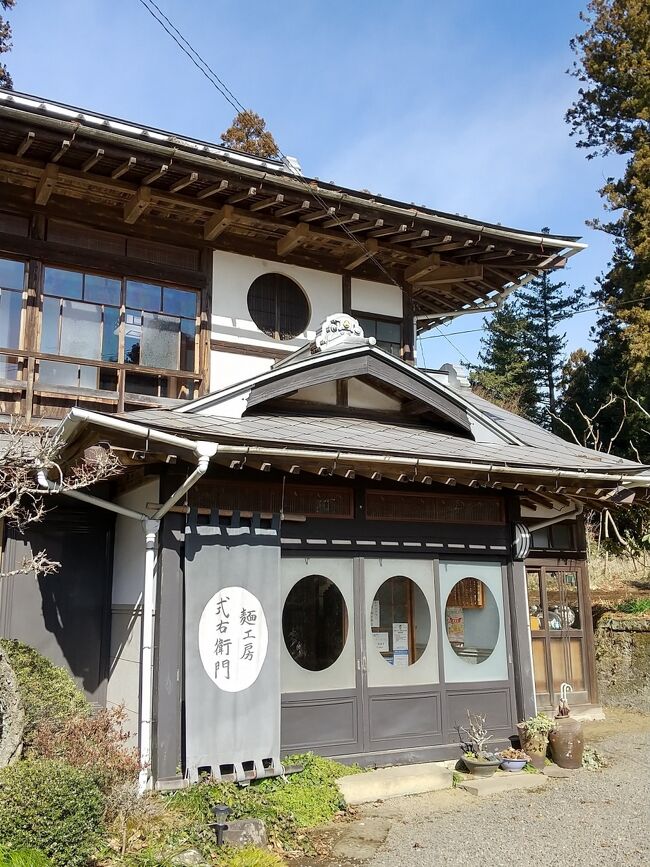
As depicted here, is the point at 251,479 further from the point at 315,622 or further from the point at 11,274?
the point at 11,274

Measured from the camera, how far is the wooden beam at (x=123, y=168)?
8727 mm

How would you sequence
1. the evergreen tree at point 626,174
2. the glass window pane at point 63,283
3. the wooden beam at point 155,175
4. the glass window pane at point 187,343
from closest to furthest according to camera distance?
the wooden beam at point 155,175, the glass window pane at point 63,283, the glass window pane at point 187,343, the evergreen tree at point 626,174

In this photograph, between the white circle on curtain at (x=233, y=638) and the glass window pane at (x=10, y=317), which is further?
the glass window pane at (x=10, y=317)

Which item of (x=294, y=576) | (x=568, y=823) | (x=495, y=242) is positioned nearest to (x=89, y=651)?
(x=294, y=576)

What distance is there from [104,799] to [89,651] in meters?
3.28

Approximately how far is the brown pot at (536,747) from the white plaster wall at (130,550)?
15.6 ft

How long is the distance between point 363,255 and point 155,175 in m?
3.44

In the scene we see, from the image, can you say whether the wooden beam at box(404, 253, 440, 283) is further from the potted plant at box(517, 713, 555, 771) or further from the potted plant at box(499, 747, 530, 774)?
the potted plant at box(499, 747, 530, 774)

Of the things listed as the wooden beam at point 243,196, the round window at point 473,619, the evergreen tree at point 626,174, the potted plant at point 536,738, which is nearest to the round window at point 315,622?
the round window at point 473,619

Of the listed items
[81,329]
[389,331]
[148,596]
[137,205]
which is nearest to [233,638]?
[148,596]

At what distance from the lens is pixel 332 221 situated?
34.1 feet

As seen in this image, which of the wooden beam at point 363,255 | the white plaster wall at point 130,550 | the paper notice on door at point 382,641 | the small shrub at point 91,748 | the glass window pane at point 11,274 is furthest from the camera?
the wooden beam at point 363,255

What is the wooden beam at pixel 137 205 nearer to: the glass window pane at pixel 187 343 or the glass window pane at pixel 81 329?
the glass window pane at pixel 81 329

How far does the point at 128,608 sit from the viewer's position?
8.27 meters
